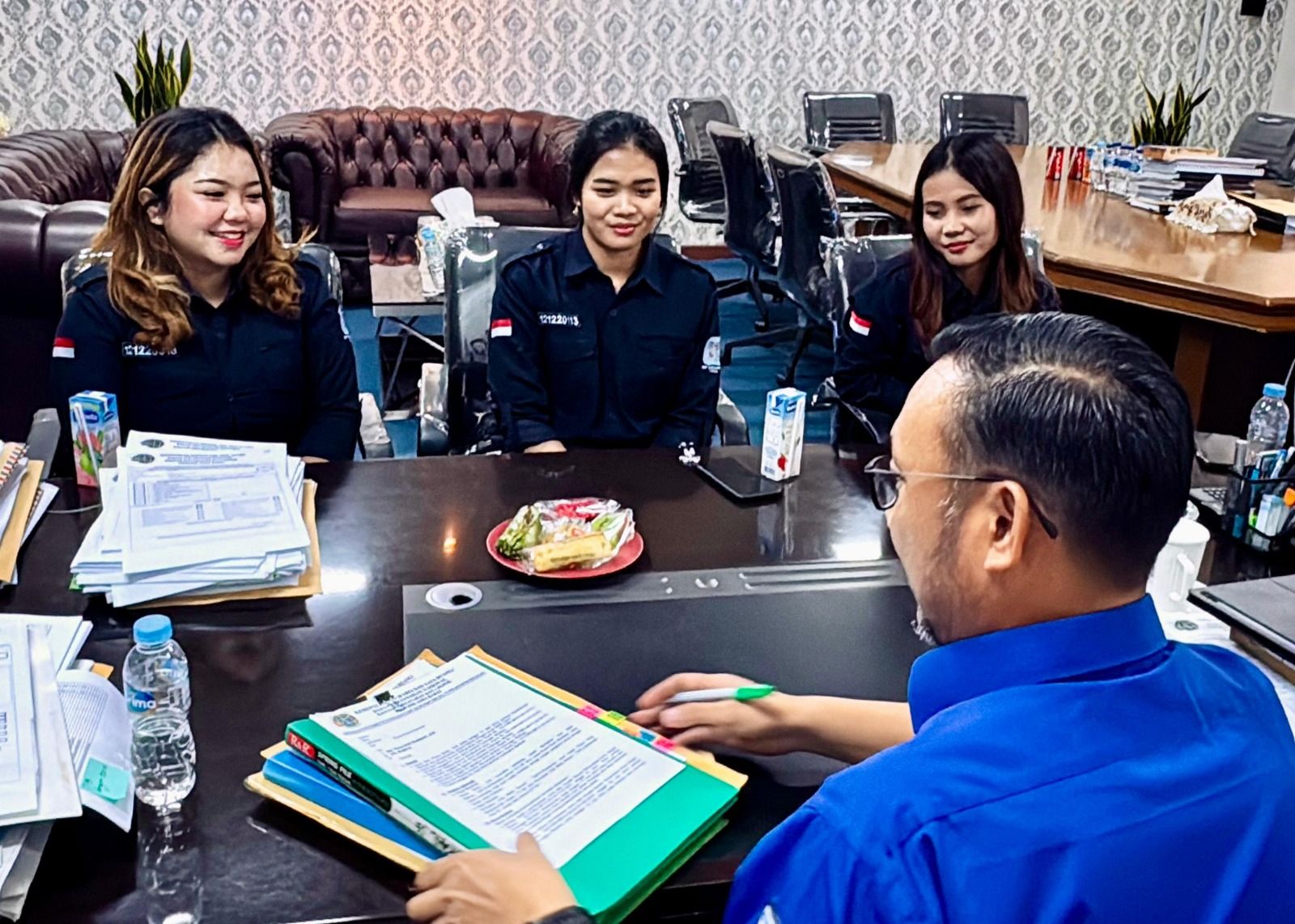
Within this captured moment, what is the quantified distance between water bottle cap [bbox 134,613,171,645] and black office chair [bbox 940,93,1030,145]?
18.9 feet

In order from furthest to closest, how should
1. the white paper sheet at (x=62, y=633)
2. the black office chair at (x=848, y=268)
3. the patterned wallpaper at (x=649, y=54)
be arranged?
the patterned wallpaper at (x=649, y=54)
the black office chair at (x=848, y=268)
the white paper sheet at (x=62, y=633)

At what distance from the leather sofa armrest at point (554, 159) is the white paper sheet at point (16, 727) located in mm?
4399

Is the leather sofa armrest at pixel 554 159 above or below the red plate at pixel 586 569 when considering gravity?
above

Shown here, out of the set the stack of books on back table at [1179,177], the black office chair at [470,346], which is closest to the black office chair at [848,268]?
the black office chair at [470,346]

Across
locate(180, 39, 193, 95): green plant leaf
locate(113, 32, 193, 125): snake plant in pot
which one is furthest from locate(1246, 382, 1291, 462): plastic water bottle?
locate(180, 39, 193, 95): green plant leaf

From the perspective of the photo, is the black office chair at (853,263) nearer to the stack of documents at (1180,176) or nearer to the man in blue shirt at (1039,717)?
the man in blue shirt at (1039,717)

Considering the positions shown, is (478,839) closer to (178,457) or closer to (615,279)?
(178,457)

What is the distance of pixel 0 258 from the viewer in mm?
2631

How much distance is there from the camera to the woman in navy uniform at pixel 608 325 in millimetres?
2254

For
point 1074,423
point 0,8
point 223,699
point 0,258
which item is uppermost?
point 0,8

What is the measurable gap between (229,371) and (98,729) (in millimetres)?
1090

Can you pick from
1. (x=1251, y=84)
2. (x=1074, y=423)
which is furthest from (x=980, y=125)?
(x=1074, y=423)

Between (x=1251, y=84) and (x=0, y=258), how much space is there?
23.0ft

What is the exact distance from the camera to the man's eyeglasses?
794mm
